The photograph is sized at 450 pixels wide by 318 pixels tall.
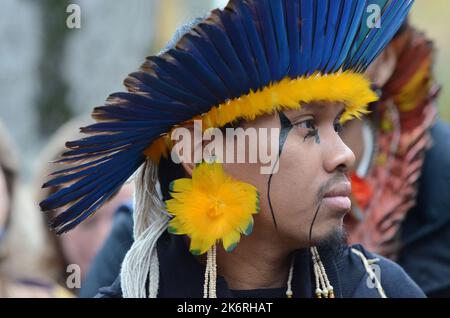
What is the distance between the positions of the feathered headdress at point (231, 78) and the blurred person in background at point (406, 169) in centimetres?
117

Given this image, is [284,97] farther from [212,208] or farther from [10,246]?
[10,246]

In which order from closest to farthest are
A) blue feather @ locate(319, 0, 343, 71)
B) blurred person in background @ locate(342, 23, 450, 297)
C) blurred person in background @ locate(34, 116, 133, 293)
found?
blue feather @ locate(319, 0, 343, 71) → blurred person in background @ locate(342, 23, 450, 297) → blurred person in background @ locate(34, 116, 133, 293)

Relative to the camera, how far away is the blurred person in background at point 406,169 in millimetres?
3631

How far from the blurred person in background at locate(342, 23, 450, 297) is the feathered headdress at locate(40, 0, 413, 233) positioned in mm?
1166

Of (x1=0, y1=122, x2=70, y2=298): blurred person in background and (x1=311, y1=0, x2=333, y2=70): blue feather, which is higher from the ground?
(x1=311, y1=0, x2=333, y2=70): blue feather

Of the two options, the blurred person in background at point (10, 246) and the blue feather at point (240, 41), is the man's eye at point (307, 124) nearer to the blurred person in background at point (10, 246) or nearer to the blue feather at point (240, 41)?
the blue feather at point (240, 41)

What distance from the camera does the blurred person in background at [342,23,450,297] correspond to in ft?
11.9

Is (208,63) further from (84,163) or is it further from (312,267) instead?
(312,267)

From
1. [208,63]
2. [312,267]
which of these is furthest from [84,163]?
[312,267]

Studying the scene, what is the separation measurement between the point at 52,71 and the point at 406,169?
18.7ft

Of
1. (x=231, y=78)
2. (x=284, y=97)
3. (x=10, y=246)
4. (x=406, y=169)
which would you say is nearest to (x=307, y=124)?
(x=284, y=97)

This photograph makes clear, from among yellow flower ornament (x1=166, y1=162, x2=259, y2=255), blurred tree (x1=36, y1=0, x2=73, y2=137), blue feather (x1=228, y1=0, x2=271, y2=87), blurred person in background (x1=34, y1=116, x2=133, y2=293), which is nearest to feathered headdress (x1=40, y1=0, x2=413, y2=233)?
blue feather (x1=228, y1=0, x2=271, y2=87)

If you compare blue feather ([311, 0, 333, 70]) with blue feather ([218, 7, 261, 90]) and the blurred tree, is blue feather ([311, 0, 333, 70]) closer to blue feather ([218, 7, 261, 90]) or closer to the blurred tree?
blue feather ([218, 7, 261, 90])

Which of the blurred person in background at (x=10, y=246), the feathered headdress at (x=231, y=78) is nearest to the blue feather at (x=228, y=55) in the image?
the feathered headdress at (x=231, y=78)
